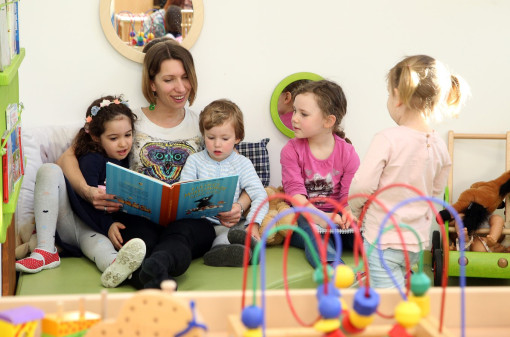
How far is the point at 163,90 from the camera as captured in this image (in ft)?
7.57

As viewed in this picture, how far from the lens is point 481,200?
8.42ft

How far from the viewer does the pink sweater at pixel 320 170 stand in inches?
89.7

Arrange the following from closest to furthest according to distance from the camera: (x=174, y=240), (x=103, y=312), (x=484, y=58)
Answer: (x=103, y=312) → (x=174, y=240) → (x=484, y=58)

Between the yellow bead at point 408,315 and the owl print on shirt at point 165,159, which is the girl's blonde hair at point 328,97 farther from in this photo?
the yellow bead at point 408,315

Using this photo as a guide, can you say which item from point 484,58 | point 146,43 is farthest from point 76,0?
point 484,58

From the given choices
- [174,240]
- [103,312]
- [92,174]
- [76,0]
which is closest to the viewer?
[103,312]

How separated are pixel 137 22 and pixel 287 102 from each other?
64 cm

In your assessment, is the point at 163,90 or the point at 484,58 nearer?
the point at 163,90

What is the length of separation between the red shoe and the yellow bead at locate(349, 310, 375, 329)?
4.32 feet

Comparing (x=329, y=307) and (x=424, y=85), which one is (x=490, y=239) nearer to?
(x=424, y=85)

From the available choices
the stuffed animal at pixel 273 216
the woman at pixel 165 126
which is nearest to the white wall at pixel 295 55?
the woman at pixel 165 126

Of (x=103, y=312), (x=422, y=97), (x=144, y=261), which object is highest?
(x=422, y=97)

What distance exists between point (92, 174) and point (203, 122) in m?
0.40

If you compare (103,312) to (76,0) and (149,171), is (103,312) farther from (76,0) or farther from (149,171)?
(76,0)
